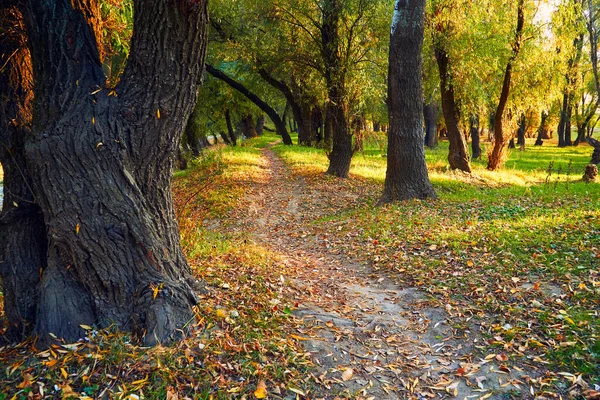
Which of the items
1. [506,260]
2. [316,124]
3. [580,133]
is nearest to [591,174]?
[506,260]

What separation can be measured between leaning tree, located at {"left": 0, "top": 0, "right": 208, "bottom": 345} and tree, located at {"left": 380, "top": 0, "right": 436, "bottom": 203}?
7045 millimetres

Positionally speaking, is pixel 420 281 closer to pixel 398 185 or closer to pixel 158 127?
pixel 158 127

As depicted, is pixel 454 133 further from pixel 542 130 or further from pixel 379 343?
pixel 542 130

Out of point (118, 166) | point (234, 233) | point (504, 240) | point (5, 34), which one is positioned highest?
point (5, 34)

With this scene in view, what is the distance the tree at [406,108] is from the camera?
9.41 metres

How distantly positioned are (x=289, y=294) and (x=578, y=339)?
288cm

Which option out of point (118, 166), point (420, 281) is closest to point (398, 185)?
point (420, 281)

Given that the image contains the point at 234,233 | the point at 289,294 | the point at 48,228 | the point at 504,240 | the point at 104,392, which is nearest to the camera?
the point at 104,392

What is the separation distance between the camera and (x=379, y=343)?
4.07 meters

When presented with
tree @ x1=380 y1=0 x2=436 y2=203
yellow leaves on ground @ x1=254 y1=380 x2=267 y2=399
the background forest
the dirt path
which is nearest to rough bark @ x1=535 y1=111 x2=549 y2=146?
the background forest

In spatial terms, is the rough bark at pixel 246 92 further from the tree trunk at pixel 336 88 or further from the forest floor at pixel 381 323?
the forest floor at pixel 381 323

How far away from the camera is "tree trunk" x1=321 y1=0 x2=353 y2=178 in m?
12.7

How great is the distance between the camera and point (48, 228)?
3244 mm

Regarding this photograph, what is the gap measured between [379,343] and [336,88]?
10.5 m
